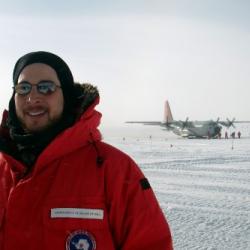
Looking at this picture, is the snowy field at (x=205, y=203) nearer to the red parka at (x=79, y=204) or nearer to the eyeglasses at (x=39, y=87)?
the red parka at (x=79, y=204)

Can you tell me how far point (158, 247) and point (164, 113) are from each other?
174 ft

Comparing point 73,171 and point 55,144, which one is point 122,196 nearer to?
point 73,171

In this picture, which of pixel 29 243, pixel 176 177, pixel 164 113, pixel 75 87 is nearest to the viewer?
pixel 29 243

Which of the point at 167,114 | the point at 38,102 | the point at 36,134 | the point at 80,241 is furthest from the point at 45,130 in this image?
the point at 167,114

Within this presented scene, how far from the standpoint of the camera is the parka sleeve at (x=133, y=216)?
1918 mm

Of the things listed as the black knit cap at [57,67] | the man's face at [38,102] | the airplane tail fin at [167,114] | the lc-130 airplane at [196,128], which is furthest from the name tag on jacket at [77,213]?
the airplane tail fin at [167,114]

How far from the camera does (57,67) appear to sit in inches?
87.1

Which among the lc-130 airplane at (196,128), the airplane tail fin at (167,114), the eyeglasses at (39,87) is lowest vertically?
the lc-130 airplane at (196,128)

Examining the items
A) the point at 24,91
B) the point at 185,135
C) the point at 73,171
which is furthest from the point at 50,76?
the point at 185,135

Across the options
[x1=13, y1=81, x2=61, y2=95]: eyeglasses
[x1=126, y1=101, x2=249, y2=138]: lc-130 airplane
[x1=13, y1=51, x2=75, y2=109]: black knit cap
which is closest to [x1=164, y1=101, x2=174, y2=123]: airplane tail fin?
[x1=126, y1=101, x2=249, y2=138]: lc-130 airplane

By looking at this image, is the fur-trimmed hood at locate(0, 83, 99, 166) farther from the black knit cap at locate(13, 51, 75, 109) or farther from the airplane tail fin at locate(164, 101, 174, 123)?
the airplane tail fin at locate(164, 101, 174, 123)

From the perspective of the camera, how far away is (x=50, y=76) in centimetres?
218

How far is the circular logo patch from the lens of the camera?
189cm

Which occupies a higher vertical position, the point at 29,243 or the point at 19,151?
the point at 19,151
